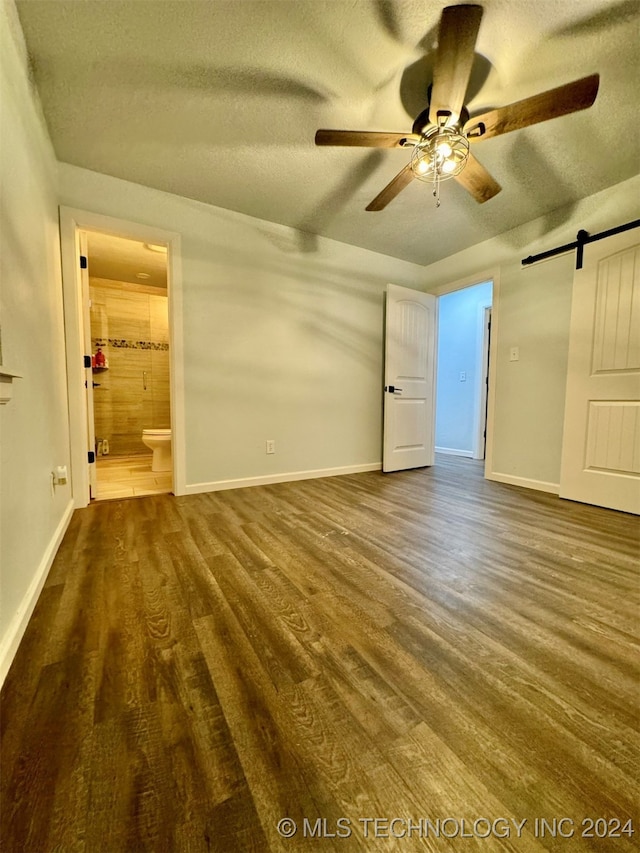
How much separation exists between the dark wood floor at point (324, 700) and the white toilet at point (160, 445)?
5.65 feet

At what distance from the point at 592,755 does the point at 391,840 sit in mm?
483

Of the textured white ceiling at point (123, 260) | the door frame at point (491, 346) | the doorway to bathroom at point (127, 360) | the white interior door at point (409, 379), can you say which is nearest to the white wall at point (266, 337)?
the white interior door at point (409, 379)

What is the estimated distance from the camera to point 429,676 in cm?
92

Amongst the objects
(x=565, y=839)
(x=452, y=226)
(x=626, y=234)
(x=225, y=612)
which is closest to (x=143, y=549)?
(x=225, y=612)

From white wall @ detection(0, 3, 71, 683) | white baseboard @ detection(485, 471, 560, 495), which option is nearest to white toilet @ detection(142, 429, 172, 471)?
white wall @ detection(0, 3, 71, 683)

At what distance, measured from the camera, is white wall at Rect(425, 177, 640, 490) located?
2.61 metres

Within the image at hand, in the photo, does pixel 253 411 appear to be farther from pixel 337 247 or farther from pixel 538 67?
pixel 538 67

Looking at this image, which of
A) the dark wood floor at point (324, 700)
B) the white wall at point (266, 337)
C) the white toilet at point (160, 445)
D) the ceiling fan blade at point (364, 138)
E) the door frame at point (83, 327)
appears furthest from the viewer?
the white toilet at point (160, 445)

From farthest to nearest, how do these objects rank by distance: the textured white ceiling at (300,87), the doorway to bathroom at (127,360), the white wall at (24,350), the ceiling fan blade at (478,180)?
the doorway to bathroom at (127,360) → the ceiling fan blade at (478,180) → the textured white ceiling at (300,87) → the white wall at (24,350)

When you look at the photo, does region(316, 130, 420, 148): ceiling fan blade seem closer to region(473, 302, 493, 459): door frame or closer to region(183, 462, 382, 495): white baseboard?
region(183, 462, 382, 495): white baseboard

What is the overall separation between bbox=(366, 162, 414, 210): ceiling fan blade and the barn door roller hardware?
1.56 meters

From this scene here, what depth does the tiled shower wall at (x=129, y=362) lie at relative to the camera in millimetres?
4246

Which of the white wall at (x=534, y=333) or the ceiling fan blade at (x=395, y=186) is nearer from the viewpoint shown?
the ceiling fan blade at (x=395, y=186)

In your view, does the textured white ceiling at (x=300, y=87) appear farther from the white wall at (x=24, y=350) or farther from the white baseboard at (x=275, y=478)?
the white baseboard at (x=275, y=478)
